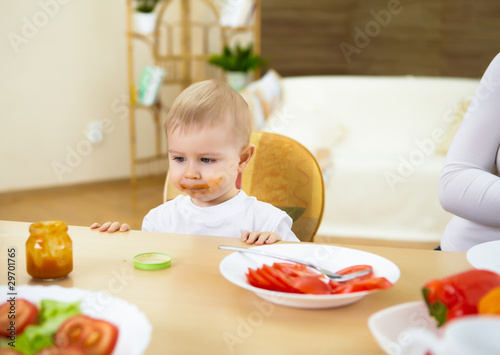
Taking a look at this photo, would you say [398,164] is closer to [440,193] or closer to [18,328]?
[440,193]

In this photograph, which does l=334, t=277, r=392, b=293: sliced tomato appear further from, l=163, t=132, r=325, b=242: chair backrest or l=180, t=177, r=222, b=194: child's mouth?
l=163, t=132, r=325, b=242: chair backrest

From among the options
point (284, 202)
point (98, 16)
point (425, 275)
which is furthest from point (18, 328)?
point (98, 16)

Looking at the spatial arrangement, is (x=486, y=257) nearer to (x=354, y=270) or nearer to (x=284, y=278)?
(x=354, y=270)

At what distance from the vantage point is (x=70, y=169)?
14.3ft

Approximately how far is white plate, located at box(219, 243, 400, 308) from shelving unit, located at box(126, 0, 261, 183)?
3583 millimetres

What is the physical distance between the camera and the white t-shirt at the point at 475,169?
44.3 inches

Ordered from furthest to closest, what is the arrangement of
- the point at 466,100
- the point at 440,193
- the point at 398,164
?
the point at 466,100
the point at 398,164
the point at 440,193

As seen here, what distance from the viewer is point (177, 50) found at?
481 cm

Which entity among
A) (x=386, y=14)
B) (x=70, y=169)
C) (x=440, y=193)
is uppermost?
(x=386, y=14)

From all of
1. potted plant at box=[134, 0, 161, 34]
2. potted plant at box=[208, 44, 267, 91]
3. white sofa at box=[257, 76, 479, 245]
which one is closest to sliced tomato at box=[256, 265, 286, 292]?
white sofa at box=[257, 76, 479, 245]

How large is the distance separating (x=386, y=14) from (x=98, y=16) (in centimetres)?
219

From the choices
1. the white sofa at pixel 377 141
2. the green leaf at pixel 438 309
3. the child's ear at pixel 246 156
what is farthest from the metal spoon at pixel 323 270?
the white sofa at pixel 377 141

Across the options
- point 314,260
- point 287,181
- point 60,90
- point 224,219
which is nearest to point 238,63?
point 60,90

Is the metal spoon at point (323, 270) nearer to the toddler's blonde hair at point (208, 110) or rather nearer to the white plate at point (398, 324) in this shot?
the white plate at point (398, 324)
